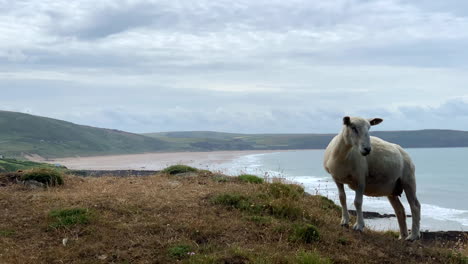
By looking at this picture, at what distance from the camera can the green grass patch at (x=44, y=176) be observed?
51.1 feet

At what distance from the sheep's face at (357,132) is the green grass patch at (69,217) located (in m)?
6.61

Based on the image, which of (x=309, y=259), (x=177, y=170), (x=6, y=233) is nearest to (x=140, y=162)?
(x=177, y=170)

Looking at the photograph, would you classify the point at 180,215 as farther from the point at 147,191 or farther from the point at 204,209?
the point at 147,191

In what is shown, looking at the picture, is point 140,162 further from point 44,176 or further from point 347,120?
point 347,120

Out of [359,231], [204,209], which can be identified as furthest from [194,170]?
[359,231]

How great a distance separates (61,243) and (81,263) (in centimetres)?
129

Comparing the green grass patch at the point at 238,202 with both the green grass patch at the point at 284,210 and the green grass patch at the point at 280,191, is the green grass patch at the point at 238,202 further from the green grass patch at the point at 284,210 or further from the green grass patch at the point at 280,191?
the green grass patch at the point at 280,191

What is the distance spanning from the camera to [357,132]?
36.8 feet

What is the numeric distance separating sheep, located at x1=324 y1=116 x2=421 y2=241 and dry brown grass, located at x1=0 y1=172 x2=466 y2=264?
3.53 ft

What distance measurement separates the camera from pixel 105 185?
15.9m

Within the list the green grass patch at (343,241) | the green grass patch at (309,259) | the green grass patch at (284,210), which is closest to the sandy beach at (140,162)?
the green grass patch at (284,210)

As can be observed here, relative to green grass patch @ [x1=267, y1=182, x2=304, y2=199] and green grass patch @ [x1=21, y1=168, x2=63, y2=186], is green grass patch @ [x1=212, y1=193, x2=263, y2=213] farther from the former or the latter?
green grass patch @ [x1=21, y1=168, x2=63, y2=186]

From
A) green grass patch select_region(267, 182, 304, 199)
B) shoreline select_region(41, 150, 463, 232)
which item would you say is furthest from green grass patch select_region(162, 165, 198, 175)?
green grass patch select_region(267, 182, 304, 199)

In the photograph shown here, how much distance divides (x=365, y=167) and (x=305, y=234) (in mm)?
2759
